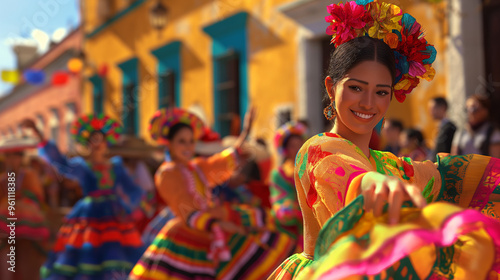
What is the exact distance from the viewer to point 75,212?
19.1 feet

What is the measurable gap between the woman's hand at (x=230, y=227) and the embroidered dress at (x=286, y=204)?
2.03ft

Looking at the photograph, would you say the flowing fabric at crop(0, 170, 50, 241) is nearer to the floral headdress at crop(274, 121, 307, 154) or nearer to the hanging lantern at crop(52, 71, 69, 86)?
the floral headdress at crop(274, 121, 307, 154)

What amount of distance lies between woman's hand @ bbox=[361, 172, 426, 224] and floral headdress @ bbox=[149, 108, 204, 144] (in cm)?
367

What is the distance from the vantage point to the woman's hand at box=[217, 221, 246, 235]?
15.2 feet

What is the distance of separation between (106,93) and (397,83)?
15.2 meters

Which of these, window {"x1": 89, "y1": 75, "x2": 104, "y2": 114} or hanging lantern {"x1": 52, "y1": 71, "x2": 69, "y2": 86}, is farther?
hanging lantern {"x1": 52, "y1": 71, "x2": 69, "y2": 86}

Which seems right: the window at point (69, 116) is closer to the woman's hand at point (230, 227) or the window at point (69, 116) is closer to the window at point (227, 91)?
the window at point (227, 91)

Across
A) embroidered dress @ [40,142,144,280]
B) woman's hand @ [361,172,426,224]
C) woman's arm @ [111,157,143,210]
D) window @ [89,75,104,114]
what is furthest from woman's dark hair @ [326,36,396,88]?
window @ [89,75,104,114]

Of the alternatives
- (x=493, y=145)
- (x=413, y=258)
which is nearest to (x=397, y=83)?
(x=413, y=258)

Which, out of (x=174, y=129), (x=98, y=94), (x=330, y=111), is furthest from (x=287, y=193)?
(x=98, y=94)

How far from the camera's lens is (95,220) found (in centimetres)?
568

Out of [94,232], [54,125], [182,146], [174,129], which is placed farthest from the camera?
[54,125]

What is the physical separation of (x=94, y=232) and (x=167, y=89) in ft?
26.5

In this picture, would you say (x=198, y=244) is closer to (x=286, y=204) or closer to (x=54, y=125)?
(x=286, y=204)
